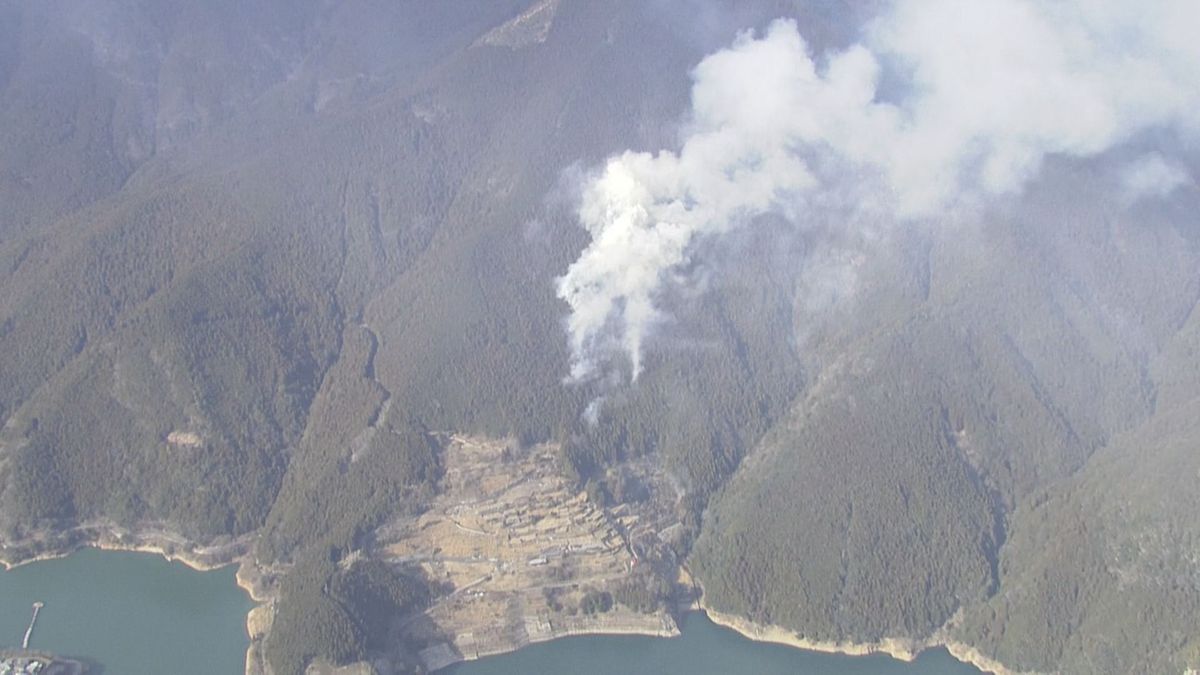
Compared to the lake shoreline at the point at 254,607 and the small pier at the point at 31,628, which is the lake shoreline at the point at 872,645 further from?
the small pier at the point at 31,628

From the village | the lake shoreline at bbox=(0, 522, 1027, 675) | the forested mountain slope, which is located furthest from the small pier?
the village

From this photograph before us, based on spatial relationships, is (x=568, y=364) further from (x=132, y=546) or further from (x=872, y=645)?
(x=132, y=546)

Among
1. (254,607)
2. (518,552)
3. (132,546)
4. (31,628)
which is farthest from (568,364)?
(31,628)

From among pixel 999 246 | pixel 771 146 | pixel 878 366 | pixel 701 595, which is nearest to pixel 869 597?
pixel 701 595

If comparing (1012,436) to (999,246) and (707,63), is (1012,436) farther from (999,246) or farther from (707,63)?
(707,63)

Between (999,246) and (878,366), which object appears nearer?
(878,366)

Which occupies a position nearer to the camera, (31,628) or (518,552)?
(31,628)

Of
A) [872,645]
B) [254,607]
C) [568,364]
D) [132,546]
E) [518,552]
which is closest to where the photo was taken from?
[872,645]

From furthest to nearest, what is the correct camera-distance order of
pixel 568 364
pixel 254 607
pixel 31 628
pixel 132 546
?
pixel 568 364
pixel 132 546
pixel 254 607
pixel 31 628

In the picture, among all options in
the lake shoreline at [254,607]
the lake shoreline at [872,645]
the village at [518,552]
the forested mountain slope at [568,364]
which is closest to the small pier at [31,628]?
the lake shoreline at [254,607]

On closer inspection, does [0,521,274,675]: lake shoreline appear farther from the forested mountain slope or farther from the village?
the village

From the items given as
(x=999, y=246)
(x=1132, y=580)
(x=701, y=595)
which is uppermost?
(x=999, y=246)
